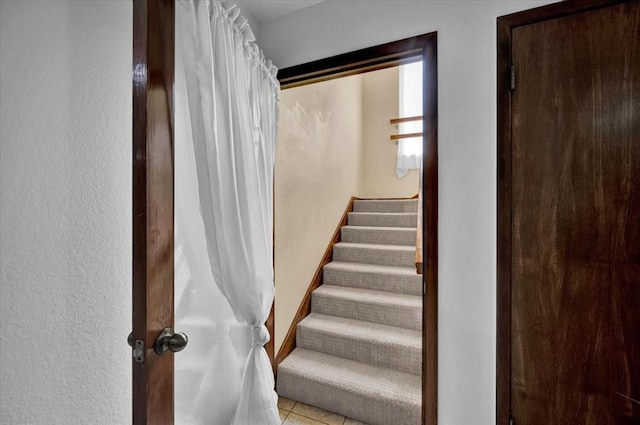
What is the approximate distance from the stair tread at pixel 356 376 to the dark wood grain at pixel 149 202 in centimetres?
133

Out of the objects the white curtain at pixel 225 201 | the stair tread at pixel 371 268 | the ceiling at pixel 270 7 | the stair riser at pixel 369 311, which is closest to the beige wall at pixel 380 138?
the stair tread at pixel 371 268

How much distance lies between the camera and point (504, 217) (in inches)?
49.1

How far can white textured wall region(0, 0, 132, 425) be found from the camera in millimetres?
731

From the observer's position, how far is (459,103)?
53.0 inches

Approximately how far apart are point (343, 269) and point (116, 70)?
223 centimetres

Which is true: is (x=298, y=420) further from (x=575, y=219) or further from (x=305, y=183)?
(x=575, y=219)

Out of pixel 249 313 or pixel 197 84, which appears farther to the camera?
pixel 249 313

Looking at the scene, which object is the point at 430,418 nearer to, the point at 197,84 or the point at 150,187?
the point at 150,187

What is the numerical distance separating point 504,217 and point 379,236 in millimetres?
→ 1941

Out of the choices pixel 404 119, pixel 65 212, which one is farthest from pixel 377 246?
pixel 65 212

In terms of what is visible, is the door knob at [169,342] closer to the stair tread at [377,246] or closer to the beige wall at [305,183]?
the beige wall at [305,183]

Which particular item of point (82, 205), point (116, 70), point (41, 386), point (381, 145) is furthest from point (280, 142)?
point (381, 145)

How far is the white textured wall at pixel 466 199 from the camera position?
1.29 meters

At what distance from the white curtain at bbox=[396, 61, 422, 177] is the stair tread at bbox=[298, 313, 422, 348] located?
97.8 inches
